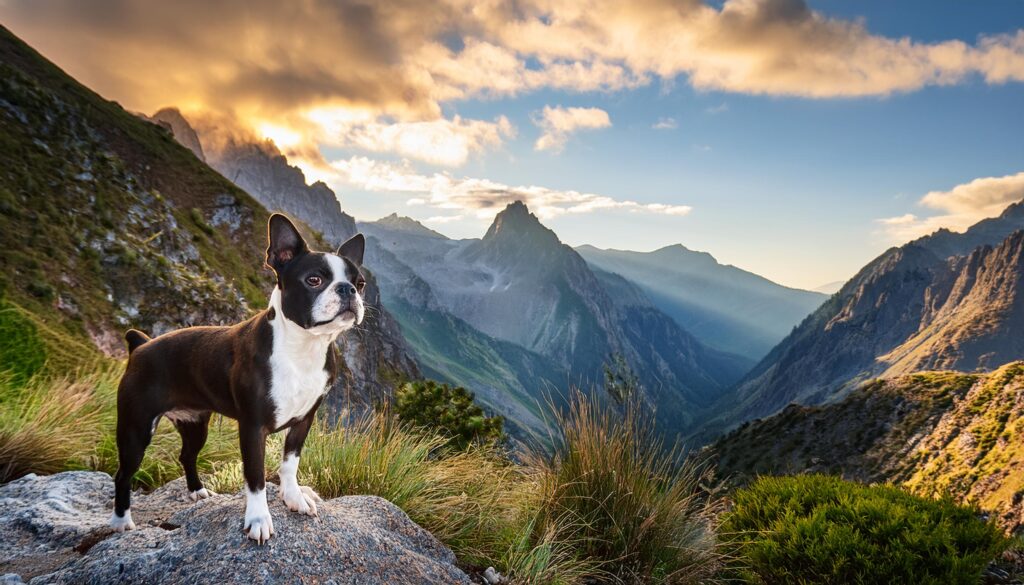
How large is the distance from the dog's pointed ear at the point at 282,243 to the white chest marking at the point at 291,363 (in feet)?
0.75

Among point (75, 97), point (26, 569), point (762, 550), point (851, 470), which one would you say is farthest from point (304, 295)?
point (851, 470)

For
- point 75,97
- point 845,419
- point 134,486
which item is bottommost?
point 845,419

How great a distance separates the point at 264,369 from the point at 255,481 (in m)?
0.77

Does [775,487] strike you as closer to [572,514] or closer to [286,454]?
[572,514]

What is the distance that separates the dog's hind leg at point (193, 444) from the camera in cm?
462

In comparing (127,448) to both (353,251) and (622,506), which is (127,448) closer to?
(353,251)

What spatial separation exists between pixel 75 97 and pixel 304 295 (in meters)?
61.9

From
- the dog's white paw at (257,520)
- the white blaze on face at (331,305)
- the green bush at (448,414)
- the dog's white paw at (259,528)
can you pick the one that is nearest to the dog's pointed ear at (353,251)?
the white blaze on face at (331,305)

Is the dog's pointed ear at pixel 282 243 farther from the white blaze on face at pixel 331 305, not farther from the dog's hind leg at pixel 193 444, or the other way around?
the dog's hind leg at pixel 193 444

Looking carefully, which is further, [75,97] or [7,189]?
[75,97]

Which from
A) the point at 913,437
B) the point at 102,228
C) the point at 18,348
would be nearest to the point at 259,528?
the point at 18,348

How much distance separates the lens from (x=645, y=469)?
20.1 ft

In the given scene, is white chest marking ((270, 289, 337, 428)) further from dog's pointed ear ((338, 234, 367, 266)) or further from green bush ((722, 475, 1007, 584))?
green bush ((722, 475, 1007, 584))

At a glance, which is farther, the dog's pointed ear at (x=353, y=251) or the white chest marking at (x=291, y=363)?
the dog's pointed ear at (x=353, y=251)
